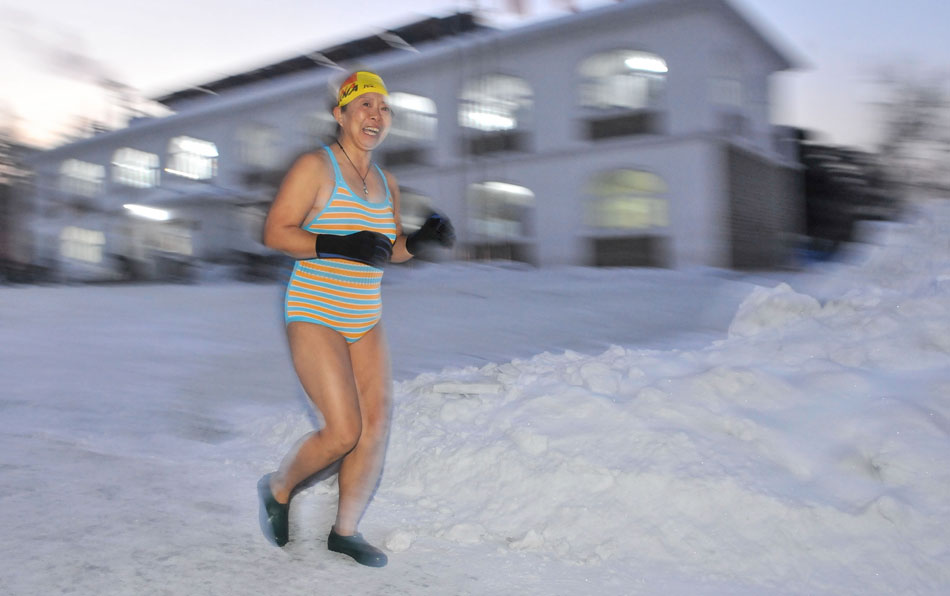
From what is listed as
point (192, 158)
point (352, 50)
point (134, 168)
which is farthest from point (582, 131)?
point (134, 168)

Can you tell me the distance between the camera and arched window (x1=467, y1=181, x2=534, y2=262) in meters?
20.2

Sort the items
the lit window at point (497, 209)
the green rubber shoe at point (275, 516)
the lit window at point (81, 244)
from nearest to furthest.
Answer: the green rubber shoe at point (275, 516) < the lit window at point (497, 209) < the lit window at point (81, 244)

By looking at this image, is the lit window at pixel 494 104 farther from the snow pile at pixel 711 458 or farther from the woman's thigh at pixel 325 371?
the woman's thigh at pixel 325 371

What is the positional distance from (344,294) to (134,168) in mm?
32142

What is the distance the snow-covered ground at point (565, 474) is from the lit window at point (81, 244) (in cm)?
2885

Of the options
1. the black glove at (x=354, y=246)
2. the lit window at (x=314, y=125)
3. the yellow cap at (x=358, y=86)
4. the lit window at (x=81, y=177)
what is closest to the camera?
the black glove at (x=354, y=246)

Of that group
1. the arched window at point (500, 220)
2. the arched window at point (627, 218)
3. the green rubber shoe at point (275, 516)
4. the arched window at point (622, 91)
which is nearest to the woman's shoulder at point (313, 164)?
the green rubber shoe at point (275, 516)

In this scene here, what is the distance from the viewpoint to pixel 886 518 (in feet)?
11.5

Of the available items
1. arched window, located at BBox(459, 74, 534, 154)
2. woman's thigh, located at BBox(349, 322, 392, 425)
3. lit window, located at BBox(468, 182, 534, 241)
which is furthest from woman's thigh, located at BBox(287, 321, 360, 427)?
arched window, located at BBox(459, 74, 534, 154)

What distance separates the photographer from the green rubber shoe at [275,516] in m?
3.28

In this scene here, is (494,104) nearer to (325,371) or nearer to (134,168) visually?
(134,168)

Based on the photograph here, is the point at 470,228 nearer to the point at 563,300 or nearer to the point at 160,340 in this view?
the point at 563,300

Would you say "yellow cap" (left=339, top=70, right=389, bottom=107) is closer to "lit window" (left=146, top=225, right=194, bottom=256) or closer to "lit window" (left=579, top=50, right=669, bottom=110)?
"lit window" (left=579, top=50, right=669, bottom=110)

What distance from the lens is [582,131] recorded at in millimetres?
19500
